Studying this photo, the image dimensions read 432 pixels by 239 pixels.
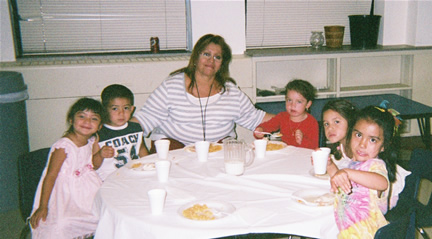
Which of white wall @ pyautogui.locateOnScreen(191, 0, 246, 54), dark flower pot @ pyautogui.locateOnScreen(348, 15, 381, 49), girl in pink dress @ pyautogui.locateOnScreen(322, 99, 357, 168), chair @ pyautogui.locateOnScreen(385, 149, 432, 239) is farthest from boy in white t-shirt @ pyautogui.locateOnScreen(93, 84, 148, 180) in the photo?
dark flower pot @ pyautogui.locateOnScreen(348, 15, 381, 49)

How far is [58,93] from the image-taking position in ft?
12.6

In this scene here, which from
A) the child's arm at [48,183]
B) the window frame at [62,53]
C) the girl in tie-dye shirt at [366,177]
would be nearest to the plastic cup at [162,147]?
the child's arm at [48,183]

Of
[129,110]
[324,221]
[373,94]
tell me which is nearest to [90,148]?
[129,110]

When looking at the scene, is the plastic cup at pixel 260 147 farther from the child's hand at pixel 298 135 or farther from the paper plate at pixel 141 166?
the paper plate at pixel 141 166

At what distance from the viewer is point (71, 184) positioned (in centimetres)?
245

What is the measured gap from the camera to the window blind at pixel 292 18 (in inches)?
184

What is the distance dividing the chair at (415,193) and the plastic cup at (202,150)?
3.35 feet

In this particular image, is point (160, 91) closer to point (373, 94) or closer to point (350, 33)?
point (350, 33)

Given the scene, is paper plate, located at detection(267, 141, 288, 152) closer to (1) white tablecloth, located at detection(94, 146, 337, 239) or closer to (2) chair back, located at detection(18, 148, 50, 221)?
(1) white tablecloth, located at detection(94, 146, 337, 239)

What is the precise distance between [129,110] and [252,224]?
4.81 ft

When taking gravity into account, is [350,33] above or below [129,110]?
above

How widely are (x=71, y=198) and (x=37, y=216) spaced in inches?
8.4

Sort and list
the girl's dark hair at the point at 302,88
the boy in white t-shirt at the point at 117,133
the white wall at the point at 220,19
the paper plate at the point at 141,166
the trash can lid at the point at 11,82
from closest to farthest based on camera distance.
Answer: the paper plate at the point at 141,166, the boy in white t-shirt at the point at 117,133, the girl's dark hair at the point at 302,88, the trash can lid at the point at 11,82, the white wall at the point at 220,19

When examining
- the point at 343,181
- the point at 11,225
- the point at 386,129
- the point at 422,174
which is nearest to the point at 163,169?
the point at 343,181
